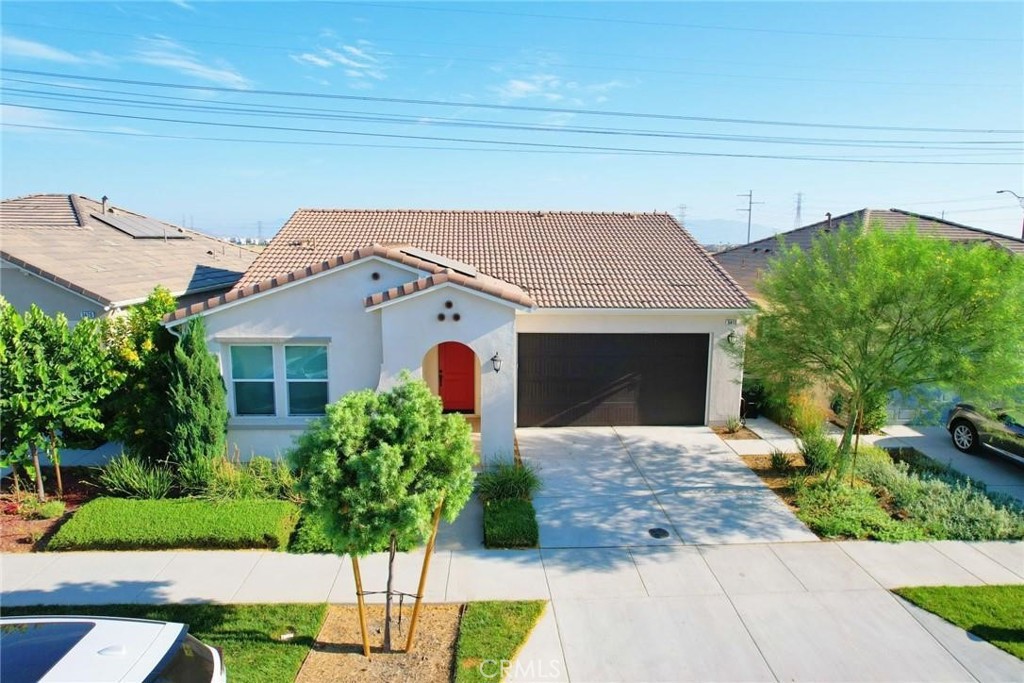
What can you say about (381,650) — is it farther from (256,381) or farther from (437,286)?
(256,381)

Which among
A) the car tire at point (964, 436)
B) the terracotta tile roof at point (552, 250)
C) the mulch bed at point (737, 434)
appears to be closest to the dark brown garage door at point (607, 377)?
the mulch bed at point (737, 434)

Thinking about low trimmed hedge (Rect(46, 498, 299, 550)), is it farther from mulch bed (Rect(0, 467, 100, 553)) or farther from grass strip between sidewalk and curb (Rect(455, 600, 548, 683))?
grass strip between sidewalk and curb (Rect(455, 600, 548, 683))

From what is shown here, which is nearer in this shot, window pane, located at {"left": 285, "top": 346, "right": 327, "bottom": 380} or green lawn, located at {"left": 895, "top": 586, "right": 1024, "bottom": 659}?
green lawn, located at {"left": 895, "top": 586, "right": 1024, "bottom": 659}

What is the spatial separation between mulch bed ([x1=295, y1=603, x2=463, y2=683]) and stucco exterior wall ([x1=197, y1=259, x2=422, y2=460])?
5.11m

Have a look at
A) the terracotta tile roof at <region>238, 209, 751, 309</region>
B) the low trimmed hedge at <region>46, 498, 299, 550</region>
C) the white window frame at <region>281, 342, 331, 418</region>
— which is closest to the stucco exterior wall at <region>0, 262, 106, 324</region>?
the terracotta tile roof at <region>238, 209, 751, 309</region>

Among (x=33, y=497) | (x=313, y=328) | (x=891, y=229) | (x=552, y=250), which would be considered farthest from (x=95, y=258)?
(x=891, y=229)

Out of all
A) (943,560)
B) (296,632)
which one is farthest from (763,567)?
(296,632)

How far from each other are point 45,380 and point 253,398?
132 inches

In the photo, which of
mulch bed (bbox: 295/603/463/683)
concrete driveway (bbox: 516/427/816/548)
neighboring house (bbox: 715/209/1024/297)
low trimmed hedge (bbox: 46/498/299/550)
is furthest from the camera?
neighboring house (bbox: 715/209/1024/297)

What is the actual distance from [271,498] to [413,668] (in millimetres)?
4972

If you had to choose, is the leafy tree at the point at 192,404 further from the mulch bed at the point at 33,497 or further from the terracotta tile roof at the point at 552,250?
the terracotta tile roof at the point at 552,250

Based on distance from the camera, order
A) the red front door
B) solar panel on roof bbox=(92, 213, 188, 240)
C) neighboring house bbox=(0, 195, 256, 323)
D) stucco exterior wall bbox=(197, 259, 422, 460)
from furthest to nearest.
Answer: solar panel on roof bbox=(92, 213, 188, 240)
the red front door
neighboring house bbox=(0, 195, 256, 323)
stucco exterior wall bbox=(197, 259, 422, 460)

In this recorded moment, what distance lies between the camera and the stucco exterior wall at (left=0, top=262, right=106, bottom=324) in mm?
14125

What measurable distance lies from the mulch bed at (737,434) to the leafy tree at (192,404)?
10.7 meters
